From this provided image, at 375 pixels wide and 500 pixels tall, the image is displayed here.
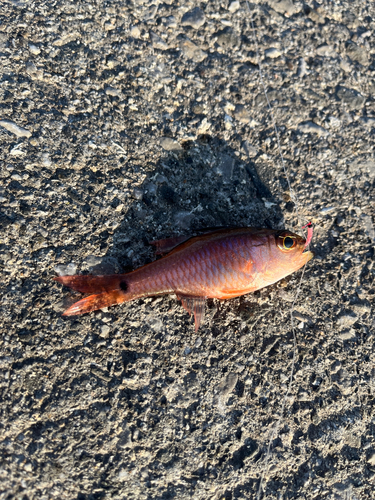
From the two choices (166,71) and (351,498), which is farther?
(166,71)

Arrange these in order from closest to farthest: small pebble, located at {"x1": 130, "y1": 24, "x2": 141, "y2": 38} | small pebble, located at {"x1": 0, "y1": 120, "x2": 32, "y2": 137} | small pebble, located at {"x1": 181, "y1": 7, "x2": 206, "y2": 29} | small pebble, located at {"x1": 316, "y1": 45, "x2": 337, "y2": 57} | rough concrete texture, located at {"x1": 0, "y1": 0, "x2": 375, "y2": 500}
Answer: rough concrete texture, located at {"x1": 0, "y1": 0, "x2": 375, "y2": 500}, small pebble, located at {"x1": 0, "y1": 120, "x2": 32, "y2": 137}, small pebble, located at {"x1": 130, "y1": 24, "x2": 141, "y2": 38}, small pebble, located at {"x1": 181, "y1": 7, "x2": 206, "y2": 29}, small pebble, located at {"x1": 316, "y1": 45, "x2": 337, "y2": 57}

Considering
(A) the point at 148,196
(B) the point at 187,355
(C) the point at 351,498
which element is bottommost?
(C) the point at 351,498

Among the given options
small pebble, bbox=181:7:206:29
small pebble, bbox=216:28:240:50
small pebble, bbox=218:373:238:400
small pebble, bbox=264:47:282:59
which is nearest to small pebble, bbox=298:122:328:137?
small pebble, bbox=264:47:282:59

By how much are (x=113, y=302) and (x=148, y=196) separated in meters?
0.97

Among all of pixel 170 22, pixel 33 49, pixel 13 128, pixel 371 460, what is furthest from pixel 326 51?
pixel 371 460

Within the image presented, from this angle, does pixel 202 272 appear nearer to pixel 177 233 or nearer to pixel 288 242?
pixel 177 233

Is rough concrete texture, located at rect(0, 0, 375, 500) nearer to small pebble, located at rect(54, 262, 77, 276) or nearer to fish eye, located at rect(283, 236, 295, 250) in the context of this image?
small pebble, located at rect(54, 262, 77, 276)

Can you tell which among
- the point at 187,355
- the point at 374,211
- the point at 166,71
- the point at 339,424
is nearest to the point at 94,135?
the point at 166,71

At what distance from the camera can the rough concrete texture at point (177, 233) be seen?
2.74 meters

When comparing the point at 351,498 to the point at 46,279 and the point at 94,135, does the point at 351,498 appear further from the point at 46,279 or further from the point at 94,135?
the point at 94,135

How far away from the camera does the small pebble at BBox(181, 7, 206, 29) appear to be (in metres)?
3.57

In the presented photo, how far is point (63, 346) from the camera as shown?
2.80 metres

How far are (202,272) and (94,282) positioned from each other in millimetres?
829

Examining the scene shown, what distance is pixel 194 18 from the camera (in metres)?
3.59
